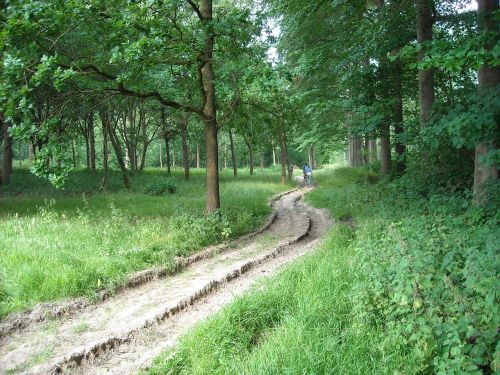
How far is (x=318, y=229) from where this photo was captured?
1151 cm

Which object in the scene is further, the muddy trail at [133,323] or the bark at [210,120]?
the bark at [210,120]

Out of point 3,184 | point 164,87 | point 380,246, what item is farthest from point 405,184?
point 3,184

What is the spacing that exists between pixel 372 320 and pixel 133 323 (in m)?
3.35

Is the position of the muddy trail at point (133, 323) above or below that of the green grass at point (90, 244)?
below

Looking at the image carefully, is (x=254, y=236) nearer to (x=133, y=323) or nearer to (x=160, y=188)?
(x=133, y=323)

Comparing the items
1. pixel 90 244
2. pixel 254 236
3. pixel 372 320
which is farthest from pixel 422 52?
pixel 90 244

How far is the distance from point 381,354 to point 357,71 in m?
12.5

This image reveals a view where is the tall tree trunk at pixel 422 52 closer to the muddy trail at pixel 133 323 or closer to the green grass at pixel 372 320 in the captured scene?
the green grass at pixel 372 320

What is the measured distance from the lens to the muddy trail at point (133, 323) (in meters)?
4.34

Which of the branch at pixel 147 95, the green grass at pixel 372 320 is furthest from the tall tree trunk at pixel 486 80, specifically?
the branch at pixel 147 95

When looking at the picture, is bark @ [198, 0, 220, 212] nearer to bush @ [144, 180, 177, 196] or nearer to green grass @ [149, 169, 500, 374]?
green grass @ [149, 169, 500, 374]

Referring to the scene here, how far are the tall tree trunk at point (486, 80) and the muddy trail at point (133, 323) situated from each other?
15.4 feet

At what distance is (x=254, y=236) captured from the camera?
10602 millimetres

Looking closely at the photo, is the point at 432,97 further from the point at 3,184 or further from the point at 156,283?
the point at 3,184
